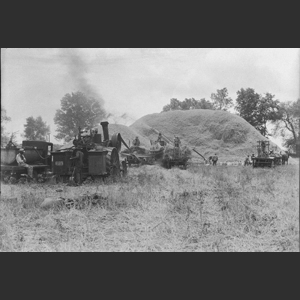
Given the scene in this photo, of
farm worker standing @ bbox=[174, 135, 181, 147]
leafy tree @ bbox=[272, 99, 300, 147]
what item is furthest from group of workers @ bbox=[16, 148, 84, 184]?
leafy tree @ bbox=[272, 99, 300, 147]

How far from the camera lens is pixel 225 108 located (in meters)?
5.38

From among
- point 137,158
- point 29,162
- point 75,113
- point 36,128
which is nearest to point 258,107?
point 75,113

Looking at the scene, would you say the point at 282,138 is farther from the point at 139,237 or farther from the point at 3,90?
the point at 3,90

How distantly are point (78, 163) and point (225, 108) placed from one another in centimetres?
490

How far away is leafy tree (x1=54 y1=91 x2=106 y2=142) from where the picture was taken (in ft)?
17.2

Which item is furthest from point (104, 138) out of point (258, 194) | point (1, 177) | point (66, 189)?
point (258, 194)

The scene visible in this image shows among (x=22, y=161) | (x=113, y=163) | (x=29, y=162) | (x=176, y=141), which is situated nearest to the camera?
(x=22, y=161)

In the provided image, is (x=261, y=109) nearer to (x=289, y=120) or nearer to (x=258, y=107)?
(x=258, y=107)

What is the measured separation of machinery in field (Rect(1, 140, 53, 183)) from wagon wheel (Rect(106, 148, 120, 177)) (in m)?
1.68

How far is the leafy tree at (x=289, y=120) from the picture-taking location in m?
4.17

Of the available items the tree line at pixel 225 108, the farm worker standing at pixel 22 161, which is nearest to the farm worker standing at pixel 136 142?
the farm worker standing at pixel 22 161

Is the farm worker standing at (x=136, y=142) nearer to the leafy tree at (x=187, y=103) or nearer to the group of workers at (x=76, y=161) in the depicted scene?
the group of workers at (x=76, y=161)

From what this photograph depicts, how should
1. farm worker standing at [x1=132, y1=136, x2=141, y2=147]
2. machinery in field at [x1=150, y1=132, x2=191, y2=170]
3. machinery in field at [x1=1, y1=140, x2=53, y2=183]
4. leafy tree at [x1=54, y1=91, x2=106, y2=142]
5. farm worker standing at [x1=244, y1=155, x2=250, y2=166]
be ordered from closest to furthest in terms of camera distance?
leafy tree at [x1=54, y1=91, x2=106, y2=142]
farm worker standing at [x1=244, y1=155, x2=250, y2=166]
machinery in field at [x1=1, y1=140, x2=53, y2=183]
machinery in field at [x1=150, y1=132, x2=191, y2=170]
farm worker standing at [x1=132, y1=136, x2=141, y2=147]

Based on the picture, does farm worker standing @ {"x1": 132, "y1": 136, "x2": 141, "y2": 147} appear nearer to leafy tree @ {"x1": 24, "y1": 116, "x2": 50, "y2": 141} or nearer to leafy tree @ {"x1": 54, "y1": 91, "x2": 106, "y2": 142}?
leafy tree @ {"x1": 54, "y1": 91, "x2": 106, "y2": 142}
